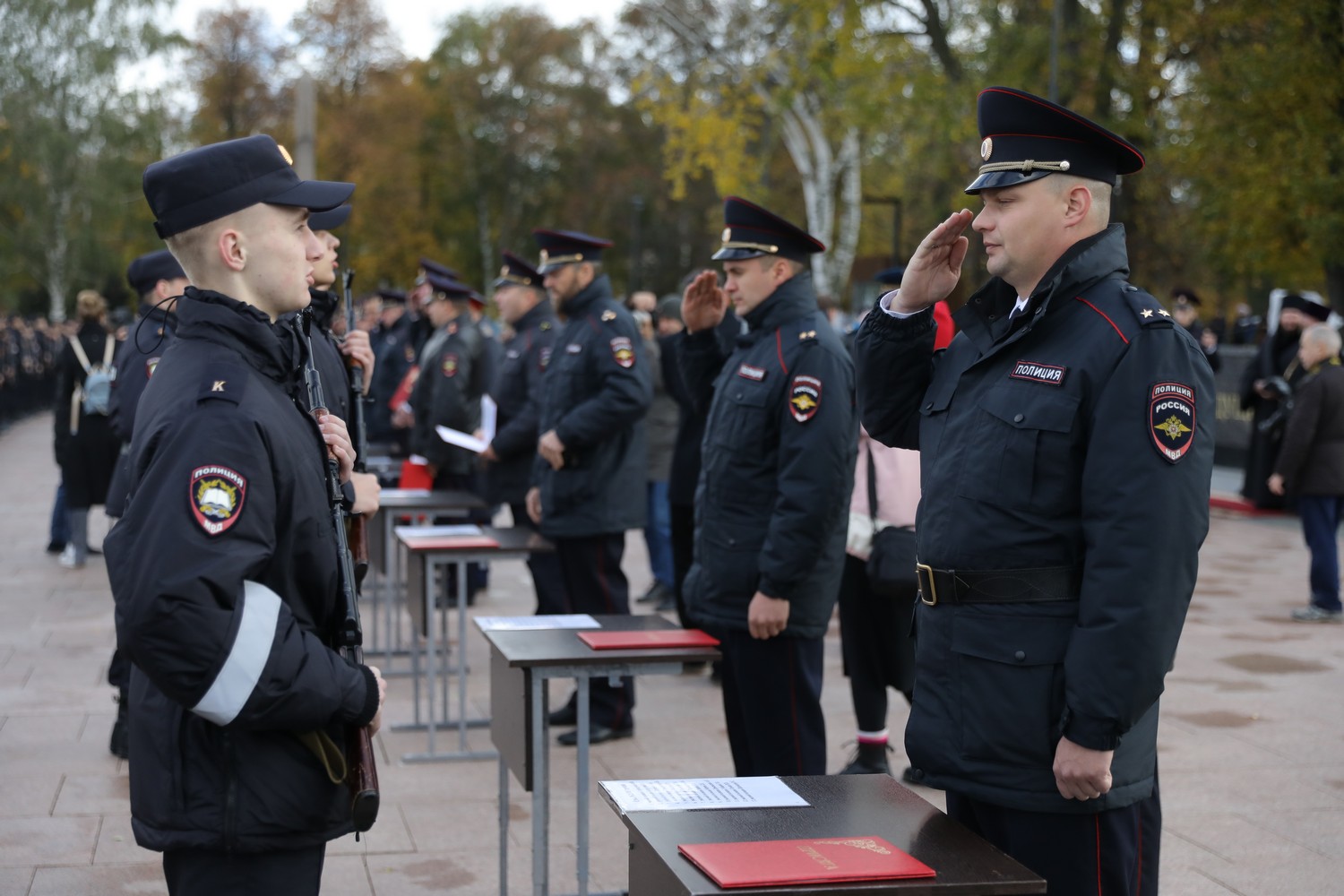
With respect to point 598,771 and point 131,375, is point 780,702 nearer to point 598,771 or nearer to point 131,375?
point 598,771

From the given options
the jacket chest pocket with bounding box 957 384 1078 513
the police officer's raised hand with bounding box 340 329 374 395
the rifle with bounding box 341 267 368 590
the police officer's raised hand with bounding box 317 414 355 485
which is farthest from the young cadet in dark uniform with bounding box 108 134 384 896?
the police officer's raised hand with bounding box 340 329 374 395

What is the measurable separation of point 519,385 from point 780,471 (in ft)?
13.6

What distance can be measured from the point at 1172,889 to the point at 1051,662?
2.53 metres

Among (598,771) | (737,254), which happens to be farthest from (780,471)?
(598,771)

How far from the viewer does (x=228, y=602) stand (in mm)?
2383

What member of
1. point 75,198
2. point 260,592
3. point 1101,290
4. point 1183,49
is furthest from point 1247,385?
point 75,198

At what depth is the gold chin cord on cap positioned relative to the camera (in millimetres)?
2910

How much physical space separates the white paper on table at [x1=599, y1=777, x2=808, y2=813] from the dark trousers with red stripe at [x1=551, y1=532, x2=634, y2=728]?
404 centimetres

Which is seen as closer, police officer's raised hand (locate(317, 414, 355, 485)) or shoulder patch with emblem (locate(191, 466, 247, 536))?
shoulder patch with emblem (locate(191, 466, 247, 536))

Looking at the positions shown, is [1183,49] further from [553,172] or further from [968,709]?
[553,172]

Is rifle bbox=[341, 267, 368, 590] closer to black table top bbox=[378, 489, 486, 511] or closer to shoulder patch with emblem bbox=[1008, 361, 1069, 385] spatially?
shoulder patch with emblem bbox=[1008, 361, 1069, 385]

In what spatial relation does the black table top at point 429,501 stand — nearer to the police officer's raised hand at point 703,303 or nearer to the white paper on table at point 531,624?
the police officer's raised hand at point 703,303

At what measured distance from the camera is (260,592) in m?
2.44

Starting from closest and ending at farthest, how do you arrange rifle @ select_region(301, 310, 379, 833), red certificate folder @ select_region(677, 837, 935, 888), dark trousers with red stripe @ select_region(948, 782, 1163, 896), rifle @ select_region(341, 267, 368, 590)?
1. red certificate folder @ select_region(677, 837, 935, 888)
2. rifle @ select_region(301, 310, 379, 833)
3. dark trousers with red stripe @ select_region(948, 782, 1163, 896)
4. rifle @ select_region(341, 267, 368, 590)
